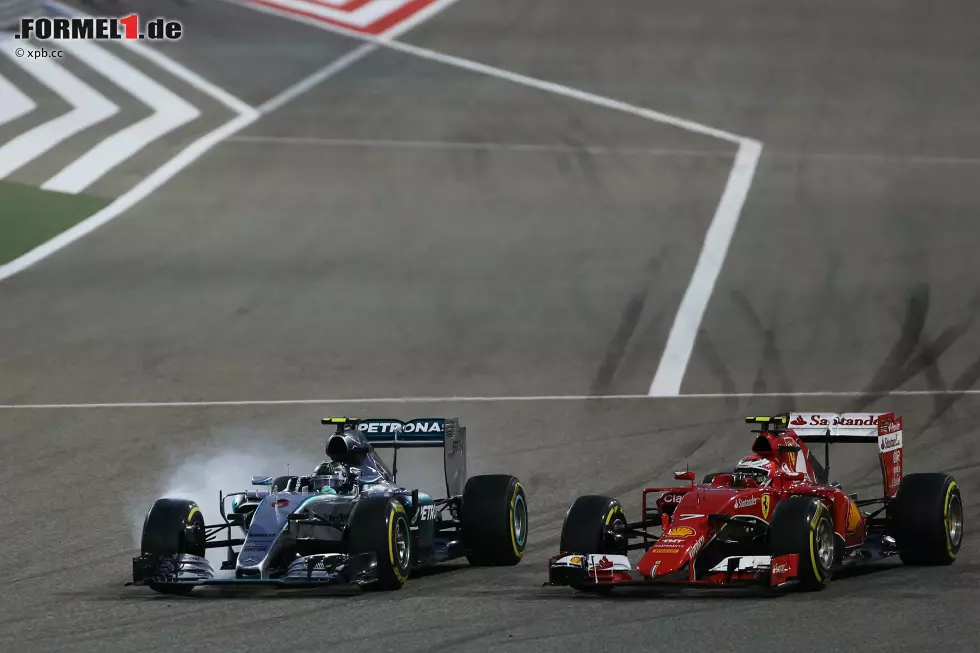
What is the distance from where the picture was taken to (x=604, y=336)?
2605 centimetres

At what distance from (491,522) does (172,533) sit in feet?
10.0

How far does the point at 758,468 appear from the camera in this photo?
13922 millimetres

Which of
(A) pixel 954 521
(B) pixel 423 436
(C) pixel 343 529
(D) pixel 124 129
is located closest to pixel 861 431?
(A) pixel 954 521

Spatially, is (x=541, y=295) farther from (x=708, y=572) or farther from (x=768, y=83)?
(x=708, y=572)

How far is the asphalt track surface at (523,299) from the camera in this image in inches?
491

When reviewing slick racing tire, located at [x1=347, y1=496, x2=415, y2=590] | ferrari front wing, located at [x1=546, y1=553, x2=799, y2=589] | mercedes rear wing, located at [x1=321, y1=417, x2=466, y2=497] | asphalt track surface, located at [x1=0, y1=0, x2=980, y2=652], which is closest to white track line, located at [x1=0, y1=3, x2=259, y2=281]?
asphalt track surface, located at [x1=0, y1=0, x2=980, y2=652]

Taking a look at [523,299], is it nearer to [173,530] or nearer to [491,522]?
[491,522]

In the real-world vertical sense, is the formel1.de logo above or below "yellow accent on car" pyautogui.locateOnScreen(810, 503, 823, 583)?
above

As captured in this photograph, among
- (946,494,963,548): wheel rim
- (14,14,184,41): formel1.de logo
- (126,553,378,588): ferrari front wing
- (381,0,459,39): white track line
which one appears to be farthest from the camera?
(381,0,459,39): white track line

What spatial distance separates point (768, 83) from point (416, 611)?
27.1m

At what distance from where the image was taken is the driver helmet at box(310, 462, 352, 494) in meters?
14.1

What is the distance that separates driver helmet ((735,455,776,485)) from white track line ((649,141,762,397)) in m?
9.25

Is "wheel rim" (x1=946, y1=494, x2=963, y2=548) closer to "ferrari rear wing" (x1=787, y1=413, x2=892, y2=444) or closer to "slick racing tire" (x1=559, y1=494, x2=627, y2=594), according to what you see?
"ferrari rear wing" (x1=787, y1=413, x2=892, y2=444)

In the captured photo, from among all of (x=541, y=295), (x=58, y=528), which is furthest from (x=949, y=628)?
(x=541, y=295)
